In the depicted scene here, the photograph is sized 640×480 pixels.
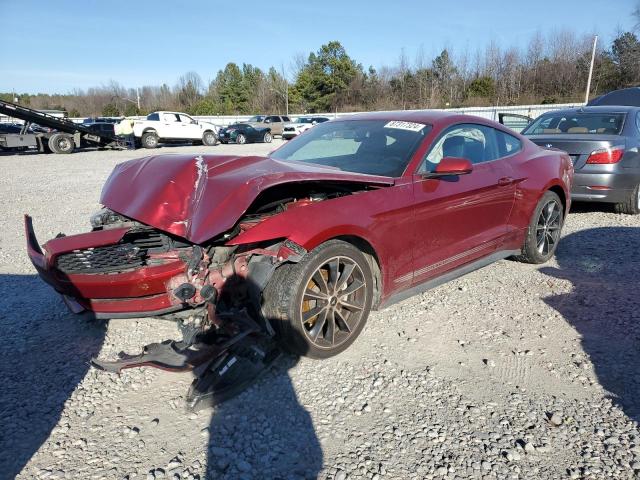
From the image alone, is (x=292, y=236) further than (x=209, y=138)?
No

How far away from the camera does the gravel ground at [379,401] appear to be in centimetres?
211

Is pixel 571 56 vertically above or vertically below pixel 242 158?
above

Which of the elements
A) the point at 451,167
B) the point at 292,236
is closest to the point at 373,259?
the point at 292,236

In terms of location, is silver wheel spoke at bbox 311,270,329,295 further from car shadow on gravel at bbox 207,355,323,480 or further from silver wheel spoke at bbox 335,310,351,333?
car shadow on gravel at bbox 207,355,323,480

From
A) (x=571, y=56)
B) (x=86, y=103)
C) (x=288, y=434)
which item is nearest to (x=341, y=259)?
(x=288, y=434)

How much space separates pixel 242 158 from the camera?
3.25 metres

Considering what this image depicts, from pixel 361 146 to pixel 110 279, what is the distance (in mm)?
2171

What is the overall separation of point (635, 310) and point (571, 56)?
49.1m

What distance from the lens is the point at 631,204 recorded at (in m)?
6.61

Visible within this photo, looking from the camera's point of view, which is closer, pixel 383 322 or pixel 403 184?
pixel 403 184

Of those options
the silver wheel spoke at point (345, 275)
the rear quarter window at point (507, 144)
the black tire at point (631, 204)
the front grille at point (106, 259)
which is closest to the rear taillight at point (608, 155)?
the black tire at point (631, 204)

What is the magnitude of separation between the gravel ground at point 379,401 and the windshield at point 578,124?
353 centimetres

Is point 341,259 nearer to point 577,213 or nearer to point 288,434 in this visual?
point 288,434

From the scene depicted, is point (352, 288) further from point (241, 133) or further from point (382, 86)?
point (382, 86)
